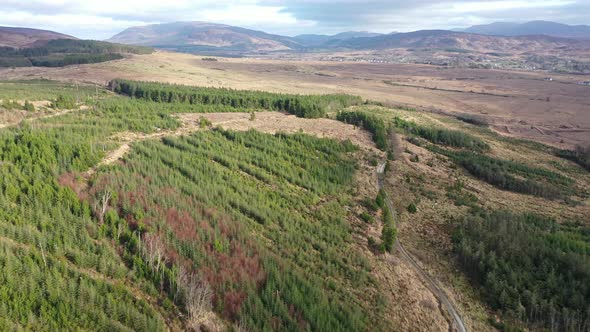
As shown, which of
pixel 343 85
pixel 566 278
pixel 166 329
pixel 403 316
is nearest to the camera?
pixel 166 329

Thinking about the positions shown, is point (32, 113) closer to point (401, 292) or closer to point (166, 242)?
point (166, 242)

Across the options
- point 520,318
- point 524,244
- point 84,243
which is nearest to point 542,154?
point 524,244

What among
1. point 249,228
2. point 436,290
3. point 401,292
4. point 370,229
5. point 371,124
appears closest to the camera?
point 401,292

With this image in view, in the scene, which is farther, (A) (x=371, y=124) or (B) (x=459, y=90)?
(B) (x=459, y=90)

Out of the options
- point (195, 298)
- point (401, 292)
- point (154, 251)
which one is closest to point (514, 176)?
point (401, 292)

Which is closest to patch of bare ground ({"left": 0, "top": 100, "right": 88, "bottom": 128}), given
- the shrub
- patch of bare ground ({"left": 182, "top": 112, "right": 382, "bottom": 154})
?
patch of bare ground ({"left": 182, "top": 112, "right": 382, "bottom": 154})

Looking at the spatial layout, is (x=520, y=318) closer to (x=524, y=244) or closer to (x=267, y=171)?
(x=524, y=244)

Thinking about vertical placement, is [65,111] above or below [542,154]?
above

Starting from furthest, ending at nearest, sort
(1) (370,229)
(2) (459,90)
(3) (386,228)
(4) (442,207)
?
(2) (459,90), (4) (442,207), (1) (370,229), (3) (386,228)
